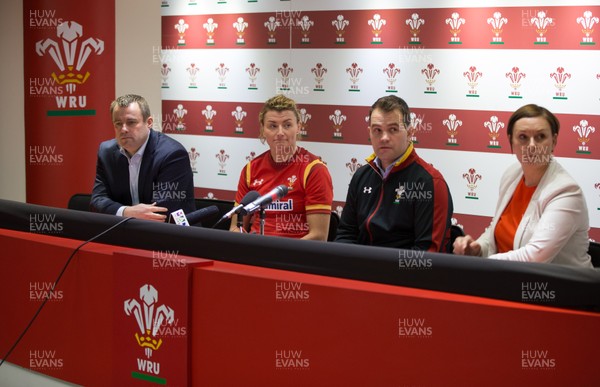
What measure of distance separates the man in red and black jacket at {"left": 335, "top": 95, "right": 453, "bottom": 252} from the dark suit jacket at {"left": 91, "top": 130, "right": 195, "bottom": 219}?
97cm

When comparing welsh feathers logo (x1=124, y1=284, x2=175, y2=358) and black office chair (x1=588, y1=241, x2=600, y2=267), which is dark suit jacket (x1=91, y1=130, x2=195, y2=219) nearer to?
welsh feathers logo (x1=124, y1=284, x2=175, y2=358)

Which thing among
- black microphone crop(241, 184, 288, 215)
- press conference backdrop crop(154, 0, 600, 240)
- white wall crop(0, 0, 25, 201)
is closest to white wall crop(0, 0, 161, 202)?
white wall crop(0, 0, 25, 201)

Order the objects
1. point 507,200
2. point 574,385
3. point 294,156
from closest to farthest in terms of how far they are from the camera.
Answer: point 574,385 < point 507,200 < point 294,156

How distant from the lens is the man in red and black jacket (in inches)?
116

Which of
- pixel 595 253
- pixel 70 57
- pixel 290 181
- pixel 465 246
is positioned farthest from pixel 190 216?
pixel 70 57

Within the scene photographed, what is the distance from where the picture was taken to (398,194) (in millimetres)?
3014

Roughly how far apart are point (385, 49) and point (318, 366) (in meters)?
3.74

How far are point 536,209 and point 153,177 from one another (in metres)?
1.92

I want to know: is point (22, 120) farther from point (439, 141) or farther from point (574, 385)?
point (574, 385)

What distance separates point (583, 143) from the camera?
491 cm

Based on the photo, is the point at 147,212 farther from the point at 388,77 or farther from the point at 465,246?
the point at 388,77

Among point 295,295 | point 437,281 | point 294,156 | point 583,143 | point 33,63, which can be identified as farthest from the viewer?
point 33,63

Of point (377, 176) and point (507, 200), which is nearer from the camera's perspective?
point (507, 200)

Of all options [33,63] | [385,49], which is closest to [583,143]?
[385,49]
